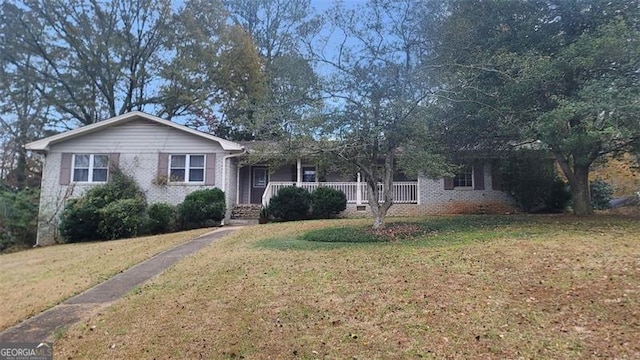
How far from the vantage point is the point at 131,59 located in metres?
28.4

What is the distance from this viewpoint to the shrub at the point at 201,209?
17016mm

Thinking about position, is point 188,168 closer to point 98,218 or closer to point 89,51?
point 98,218

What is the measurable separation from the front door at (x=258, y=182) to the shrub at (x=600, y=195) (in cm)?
1642

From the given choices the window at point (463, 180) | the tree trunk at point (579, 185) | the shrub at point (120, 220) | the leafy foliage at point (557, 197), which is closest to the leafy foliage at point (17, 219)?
the shrub at point (120, 220)

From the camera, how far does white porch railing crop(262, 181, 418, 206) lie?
19250 mm

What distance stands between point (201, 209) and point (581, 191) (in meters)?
14.6

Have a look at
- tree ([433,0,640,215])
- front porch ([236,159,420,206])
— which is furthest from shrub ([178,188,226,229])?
tree ([433,0,640,215])

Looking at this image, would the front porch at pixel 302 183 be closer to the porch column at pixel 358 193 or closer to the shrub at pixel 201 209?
the porch column at pixel 358 193

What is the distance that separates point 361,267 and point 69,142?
17.0 metres

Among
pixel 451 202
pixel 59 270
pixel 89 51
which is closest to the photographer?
pixel 59 270

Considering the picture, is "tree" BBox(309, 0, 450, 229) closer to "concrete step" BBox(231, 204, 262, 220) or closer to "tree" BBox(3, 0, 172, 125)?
"concrete step" BBox(231, 204, 262, 220)

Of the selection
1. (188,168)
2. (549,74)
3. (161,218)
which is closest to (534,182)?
(549,74)

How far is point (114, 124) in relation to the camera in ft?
62.5

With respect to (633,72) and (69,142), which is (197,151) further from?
(633,72)
